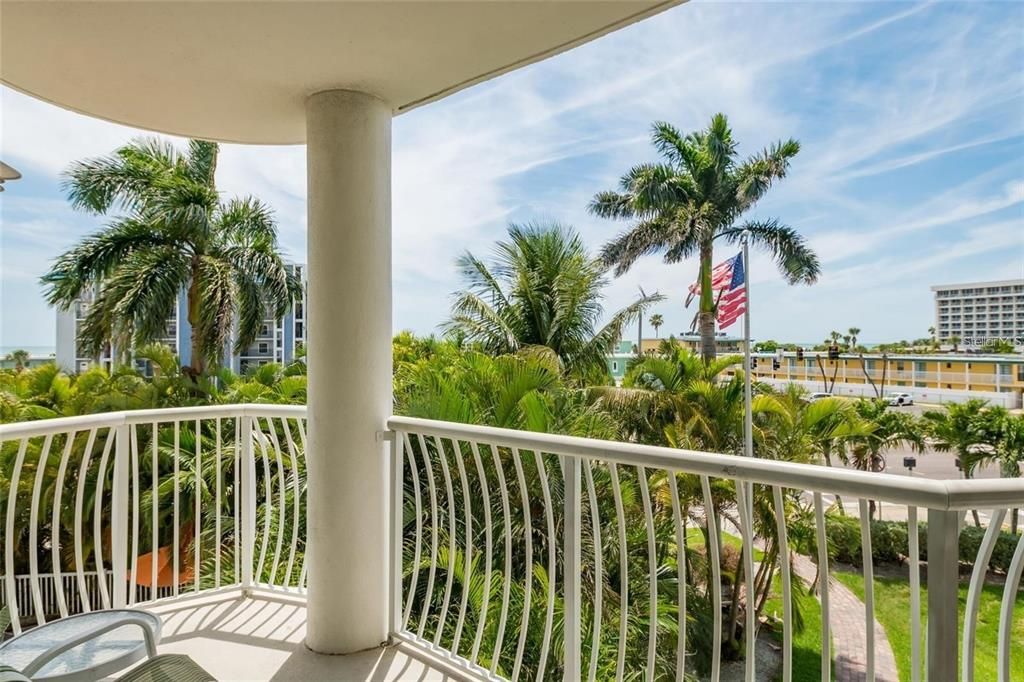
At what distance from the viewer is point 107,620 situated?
191cm

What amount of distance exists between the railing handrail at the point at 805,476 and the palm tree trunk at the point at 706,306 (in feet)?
63.8

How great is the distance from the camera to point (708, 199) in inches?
789

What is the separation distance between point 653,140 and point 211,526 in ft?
61.7

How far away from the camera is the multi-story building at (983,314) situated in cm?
2575

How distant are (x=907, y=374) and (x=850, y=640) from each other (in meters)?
15.5

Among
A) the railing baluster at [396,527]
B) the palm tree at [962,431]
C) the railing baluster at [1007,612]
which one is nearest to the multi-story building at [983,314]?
the palm tree at [962,431]

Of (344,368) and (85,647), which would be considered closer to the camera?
(85,647)

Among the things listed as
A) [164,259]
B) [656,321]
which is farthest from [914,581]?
[656,321]

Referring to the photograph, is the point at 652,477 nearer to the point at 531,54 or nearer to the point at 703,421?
the point at 703,421

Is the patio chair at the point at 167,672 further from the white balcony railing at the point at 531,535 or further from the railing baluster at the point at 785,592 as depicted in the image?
the railing baluster at the point at 785,592

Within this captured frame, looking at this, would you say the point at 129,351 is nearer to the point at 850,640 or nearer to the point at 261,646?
the point at 261,646

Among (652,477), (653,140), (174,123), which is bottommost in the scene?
(652,477)

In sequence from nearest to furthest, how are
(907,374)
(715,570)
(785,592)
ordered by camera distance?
(785,592)
(715,570)
(907,374)

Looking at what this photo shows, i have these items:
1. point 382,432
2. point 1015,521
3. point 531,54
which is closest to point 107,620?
point 382,432
